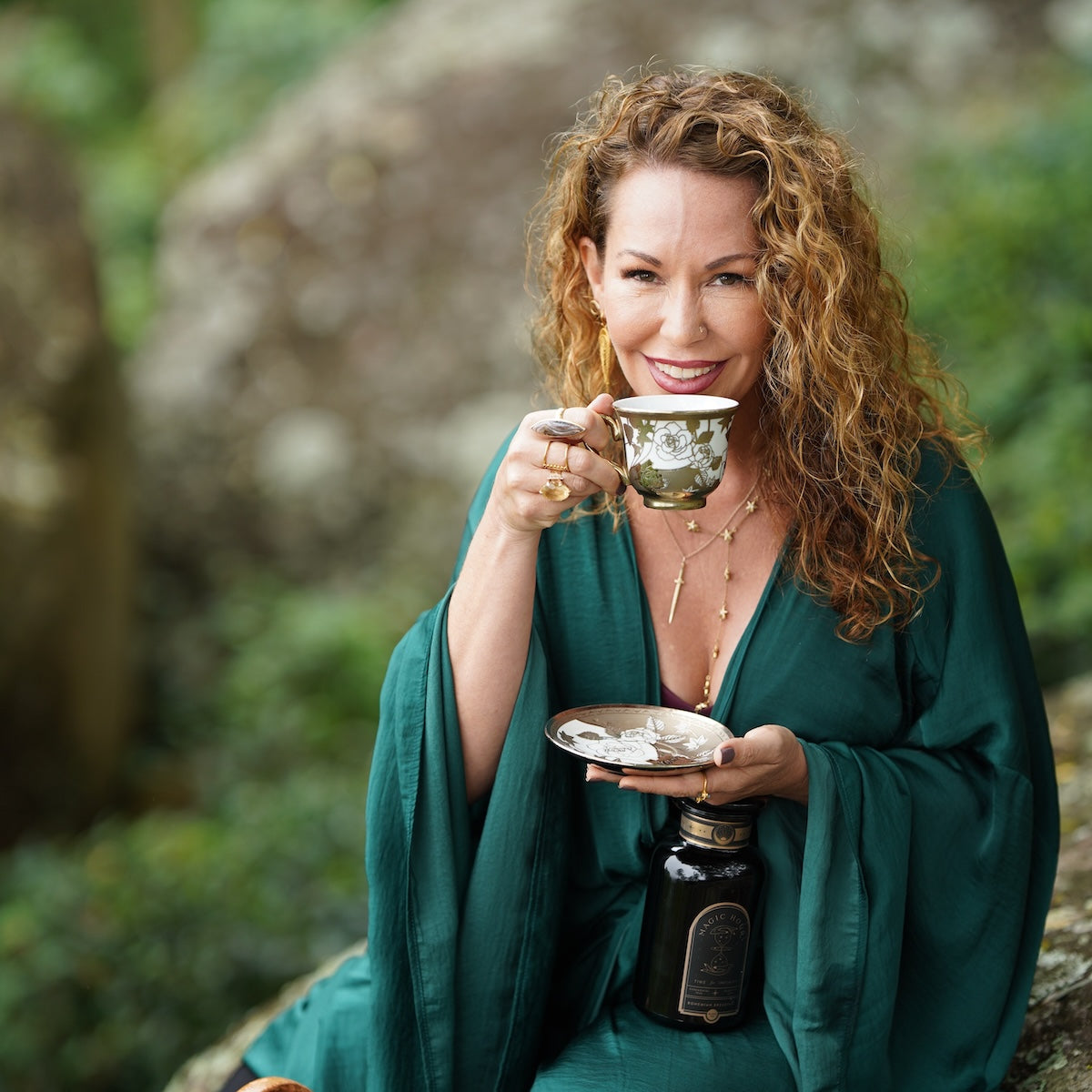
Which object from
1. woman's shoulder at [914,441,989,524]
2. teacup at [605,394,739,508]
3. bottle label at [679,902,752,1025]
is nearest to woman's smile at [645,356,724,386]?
teacup at [605,394,739,508]

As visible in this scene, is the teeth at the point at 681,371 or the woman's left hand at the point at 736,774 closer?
the woman's left hand at the point at 736,774

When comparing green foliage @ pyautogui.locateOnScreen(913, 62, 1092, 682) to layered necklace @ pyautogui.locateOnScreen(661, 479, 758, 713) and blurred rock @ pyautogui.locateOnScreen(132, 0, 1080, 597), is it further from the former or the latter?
layered necklace @ pyautogui.locateOnScreen(661, 479, 758, 713)

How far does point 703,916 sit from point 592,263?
1.02 meters

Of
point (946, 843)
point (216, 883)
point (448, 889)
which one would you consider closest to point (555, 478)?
point (448, 889)

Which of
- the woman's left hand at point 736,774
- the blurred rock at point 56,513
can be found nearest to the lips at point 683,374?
the woman's left hand at point 736,774

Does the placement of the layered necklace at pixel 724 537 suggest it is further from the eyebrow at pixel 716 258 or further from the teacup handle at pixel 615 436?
the eyebrow at pixel 716 258

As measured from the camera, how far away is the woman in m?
1.75

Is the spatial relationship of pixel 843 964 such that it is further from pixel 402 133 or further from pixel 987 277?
pixel 402 133

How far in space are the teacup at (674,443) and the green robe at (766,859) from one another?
32cm

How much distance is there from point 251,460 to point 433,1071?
16.3 ft

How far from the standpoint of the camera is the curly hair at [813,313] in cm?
177

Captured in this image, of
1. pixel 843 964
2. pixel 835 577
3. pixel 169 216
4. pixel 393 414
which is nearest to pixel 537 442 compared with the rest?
pixel 835 577

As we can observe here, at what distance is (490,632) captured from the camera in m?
1.79

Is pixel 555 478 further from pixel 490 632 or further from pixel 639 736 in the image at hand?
pixel 639 736
